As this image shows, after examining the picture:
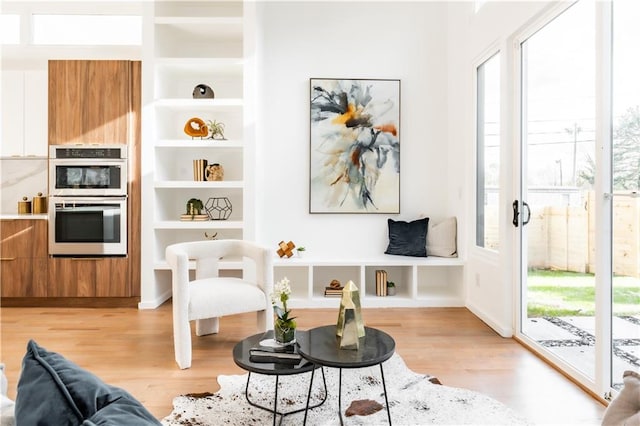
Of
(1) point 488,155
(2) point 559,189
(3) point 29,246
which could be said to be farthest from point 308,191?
(3) point 29,246

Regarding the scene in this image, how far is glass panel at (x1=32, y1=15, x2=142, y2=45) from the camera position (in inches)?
191

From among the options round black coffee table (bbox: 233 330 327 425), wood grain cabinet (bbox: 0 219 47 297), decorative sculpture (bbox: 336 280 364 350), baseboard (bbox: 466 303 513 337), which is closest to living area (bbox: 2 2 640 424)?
baseboard (bbox: 466 303 513 337)

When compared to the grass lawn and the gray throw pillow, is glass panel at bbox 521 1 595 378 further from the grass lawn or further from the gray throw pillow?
the gray throw pillow

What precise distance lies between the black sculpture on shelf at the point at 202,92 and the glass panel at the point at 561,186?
288cm

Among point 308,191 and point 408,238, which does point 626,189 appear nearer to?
point 408,238

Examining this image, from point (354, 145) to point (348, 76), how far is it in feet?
2.45

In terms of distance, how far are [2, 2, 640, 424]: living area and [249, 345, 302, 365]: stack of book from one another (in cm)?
88

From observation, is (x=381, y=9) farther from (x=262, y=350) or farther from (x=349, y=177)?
(x=262, y=350)

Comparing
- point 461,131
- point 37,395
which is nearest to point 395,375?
point 37,395

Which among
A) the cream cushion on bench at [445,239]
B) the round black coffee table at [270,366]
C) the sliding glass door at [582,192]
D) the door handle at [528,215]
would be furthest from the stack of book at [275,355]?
the cream cushion on bench at [445,239]

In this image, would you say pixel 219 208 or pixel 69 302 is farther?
pixel 219 208

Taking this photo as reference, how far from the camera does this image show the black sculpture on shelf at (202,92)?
4.42 metres

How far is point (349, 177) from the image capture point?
4703 millimetres

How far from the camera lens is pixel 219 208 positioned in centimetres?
480
